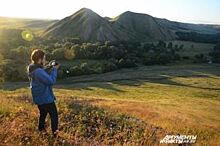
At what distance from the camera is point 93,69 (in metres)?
110

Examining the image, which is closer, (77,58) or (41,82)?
(41,82)

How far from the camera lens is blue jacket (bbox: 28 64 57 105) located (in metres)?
10.7

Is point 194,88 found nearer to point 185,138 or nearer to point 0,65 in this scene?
point 0,65

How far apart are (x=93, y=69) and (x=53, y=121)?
326 ft

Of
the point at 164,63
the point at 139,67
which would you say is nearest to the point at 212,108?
the point at 139,67

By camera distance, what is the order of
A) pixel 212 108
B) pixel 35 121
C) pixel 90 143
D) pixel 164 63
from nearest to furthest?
pixel 90 143, pixel 35 121, pixel 212 108, pixel 164 63

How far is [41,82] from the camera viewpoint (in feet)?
35.6
